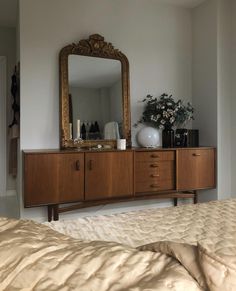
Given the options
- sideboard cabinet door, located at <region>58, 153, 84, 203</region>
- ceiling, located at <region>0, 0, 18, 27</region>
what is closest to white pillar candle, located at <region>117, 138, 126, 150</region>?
sideboard cabinet door, located at <region>58, 153, 84, 203</region>

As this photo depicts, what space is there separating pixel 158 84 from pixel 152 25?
0.75m

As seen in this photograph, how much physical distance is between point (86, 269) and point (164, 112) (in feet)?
9.67

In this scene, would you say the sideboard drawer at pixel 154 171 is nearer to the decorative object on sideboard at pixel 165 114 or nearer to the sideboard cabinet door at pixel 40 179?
the decorative object on sideboard at pixel 165 114

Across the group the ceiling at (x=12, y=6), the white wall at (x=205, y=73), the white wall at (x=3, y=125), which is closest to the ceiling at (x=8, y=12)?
the ceiling at (x=12, y=6)

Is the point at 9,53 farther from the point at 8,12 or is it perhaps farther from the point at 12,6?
the point at 12,6

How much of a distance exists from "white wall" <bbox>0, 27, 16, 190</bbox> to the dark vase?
96.8 inches

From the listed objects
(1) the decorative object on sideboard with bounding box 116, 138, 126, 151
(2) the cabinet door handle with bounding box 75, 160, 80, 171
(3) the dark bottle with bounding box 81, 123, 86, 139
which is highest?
(3) the dark bottle with bounding box 81, 123, 86, 139

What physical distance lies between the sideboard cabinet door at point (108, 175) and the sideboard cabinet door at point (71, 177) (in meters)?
0.06

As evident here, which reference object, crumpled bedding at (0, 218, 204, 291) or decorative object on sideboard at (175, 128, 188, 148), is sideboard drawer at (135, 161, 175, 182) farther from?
crumpled bedding at (0, 218, 204, 291)

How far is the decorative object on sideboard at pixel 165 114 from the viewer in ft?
11.5

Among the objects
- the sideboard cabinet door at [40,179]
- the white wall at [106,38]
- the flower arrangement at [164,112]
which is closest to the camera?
the sideboard cabinet door at [40,179]

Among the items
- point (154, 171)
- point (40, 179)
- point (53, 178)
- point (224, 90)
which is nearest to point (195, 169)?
point (154, 171)

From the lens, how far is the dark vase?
11.7ft

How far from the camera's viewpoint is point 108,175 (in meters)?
3.04
